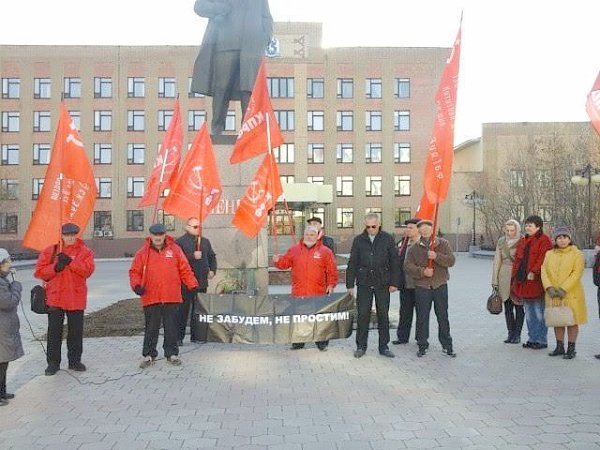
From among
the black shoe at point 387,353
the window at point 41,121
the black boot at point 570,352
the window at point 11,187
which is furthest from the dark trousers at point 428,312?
the window at point 41,121

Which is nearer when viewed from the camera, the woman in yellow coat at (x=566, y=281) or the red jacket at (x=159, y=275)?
the red jacket at (x=159, y=275)

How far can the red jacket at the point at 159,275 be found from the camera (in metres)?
7.97

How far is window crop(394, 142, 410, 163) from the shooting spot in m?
57.0

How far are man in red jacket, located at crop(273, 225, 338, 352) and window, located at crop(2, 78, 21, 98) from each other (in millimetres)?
54298

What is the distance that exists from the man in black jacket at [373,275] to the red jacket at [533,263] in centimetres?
200

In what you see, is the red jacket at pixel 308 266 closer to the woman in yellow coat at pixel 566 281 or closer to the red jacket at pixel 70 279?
the red jacket at pixel 70 279

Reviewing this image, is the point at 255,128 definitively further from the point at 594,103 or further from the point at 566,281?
the point at 566,281

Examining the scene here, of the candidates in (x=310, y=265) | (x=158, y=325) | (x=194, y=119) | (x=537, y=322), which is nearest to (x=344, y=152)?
(x=194, y=119)

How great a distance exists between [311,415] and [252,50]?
24.8ft

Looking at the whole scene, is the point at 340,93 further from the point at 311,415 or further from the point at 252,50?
the point at 311,415

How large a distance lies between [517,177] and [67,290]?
45.1 metres

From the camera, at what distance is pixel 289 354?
8.89 meters

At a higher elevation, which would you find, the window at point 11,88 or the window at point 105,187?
the window at point 11,88

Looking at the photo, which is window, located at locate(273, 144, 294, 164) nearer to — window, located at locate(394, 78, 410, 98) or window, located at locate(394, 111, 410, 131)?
window, located at locate(394, 111, 410, 131)
